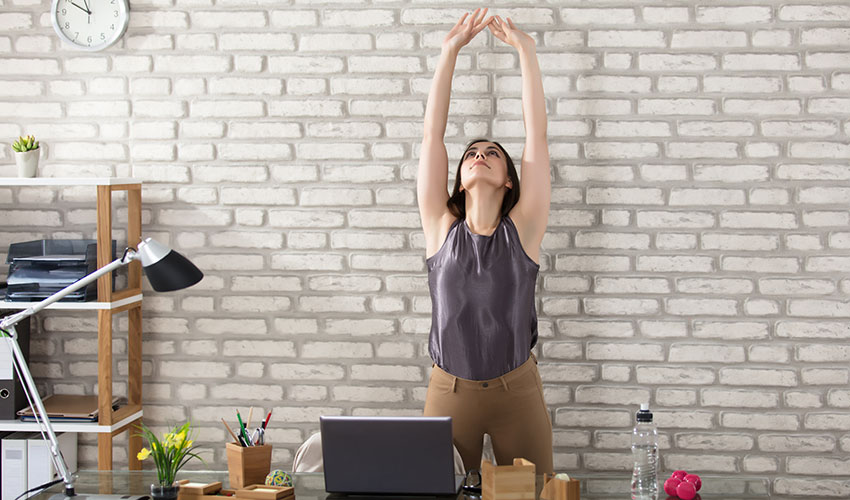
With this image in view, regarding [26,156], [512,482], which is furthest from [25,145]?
[512,482]

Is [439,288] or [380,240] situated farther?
[380,240]

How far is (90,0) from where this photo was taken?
10.0 feet

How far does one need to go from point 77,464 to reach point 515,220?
2.13 meters

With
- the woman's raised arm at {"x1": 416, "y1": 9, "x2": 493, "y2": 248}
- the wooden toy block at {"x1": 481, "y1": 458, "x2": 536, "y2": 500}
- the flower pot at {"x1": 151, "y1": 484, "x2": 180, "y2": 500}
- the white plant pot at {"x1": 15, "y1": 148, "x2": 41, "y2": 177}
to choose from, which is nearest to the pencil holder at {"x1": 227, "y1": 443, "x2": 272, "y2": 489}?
the flower pot at {"x1": 151, "y1": 484, "x2": 180, "y2": 500}

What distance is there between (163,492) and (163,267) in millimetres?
544

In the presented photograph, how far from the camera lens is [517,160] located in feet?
9.77

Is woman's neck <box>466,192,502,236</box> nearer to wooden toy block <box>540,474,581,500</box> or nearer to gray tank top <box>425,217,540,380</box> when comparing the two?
gray tank top <box>425,217,540,380</box>

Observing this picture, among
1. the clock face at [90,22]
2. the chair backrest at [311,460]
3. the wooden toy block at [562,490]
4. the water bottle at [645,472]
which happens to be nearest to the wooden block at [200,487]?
the chair backrest at [311,460]

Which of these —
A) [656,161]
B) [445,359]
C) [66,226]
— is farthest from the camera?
[66,226]

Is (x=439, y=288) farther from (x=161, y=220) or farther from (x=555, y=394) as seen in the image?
(x=161, y=220)

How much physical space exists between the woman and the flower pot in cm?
96

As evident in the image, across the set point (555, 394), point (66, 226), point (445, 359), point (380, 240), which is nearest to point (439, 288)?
point (445, 359)

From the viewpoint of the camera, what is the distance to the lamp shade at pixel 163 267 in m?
1.85

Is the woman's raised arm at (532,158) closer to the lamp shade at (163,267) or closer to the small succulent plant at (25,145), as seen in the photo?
the lamp shade at (163,267)
